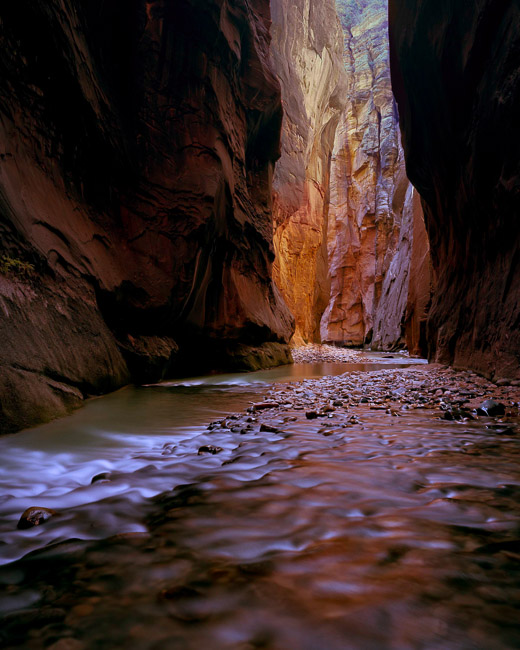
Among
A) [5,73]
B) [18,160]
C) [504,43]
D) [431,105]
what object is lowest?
[18,160]

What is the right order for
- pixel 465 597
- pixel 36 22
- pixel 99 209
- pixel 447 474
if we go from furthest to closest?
1. pixel 99 209
2. pixel 36 22
3. pixel 447 474
4. pixel 465 597

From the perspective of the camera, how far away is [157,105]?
716cm

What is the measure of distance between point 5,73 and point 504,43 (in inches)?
241

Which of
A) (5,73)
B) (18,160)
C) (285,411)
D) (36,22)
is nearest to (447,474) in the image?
(285,411)

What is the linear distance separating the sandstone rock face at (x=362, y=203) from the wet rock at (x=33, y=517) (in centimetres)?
3930

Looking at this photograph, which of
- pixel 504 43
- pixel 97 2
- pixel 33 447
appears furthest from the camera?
pixel 97 2

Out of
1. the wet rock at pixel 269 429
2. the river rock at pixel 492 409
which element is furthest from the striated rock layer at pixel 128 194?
the river rock at pixel 492 409

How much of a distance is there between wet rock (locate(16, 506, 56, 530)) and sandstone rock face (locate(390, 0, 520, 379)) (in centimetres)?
505

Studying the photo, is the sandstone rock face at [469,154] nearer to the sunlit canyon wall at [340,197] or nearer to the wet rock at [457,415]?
the wet rock at [457,415]

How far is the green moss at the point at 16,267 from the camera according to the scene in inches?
136

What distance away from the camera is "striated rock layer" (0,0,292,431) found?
153 inches

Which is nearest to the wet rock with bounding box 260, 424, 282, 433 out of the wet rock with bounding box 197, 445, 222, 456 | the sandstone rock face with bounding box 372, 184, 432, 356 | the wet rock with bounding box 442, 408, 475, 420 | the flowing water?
the flowing water

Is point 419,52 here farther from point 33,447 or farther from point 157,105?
point 33,447

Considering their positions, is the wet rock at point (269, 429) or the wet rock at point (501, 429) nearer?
the wet rock at point (501, 429)
